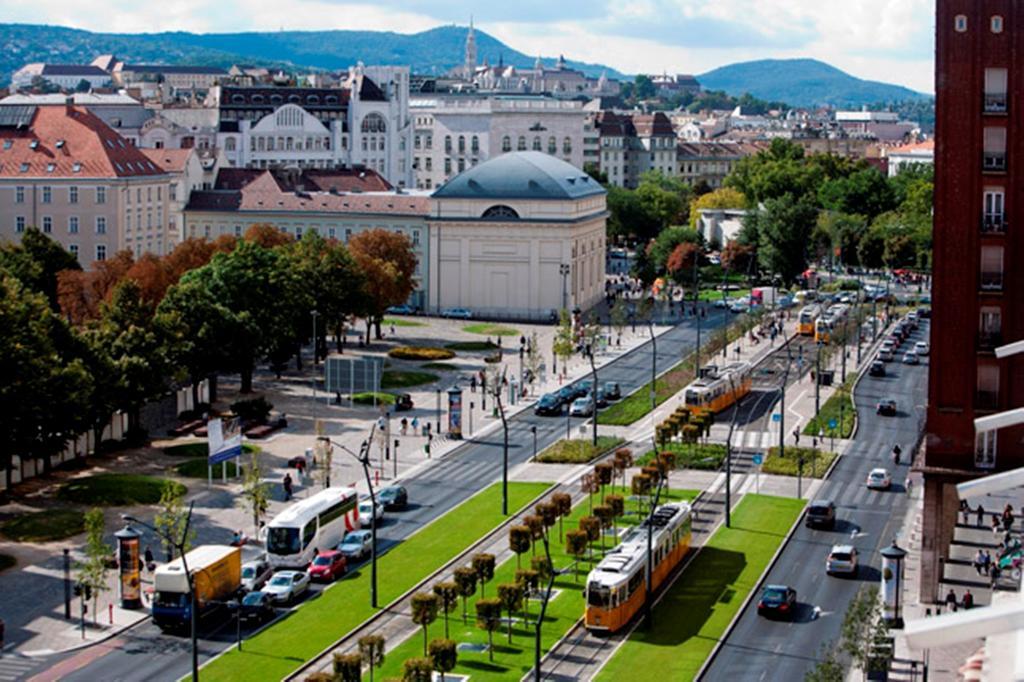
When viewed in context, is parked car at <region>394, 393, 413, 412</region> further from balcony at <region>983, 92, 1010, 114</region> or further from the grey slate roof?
balcony at <region>983, 92, 1010, 114</region>

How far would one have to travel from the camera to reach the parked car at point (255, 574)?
64938 millimetres

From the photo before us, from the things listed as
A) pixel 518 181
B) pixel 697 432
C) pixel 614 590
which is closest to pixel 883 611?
pixel 614 590

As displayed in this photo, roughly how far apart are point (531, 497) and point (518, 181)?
241 ft

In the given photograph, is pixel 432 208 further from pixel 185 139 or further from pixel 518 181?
pixel 185 139

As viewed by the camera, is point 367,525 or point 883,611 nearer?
point 883,611

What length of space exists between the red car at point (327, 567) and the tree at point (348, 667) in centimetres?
1667

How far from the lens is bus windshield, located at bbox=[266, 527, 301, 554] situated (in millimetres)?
68438

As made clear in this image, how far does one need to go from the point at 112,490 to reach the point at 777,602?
35.5 metres

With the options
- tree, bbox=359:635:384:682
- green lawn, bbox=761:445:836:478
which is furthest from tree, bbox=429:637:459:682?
green lawn, bbox=761:445:836:478

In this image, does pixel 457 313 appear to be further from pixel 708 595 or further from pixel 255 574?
pixel 708 595

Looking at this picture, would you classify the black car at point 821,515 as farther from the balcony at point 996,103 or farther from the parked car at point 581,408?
the parked car at point 581,408

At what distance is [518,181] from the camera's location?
151625mm

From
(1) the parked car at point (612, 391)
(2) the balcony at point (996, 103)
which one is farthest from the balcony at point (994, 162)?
(1) the parked car at point (612, 391)

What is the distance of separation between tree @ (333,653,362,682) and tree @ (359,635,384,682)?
855 mm
